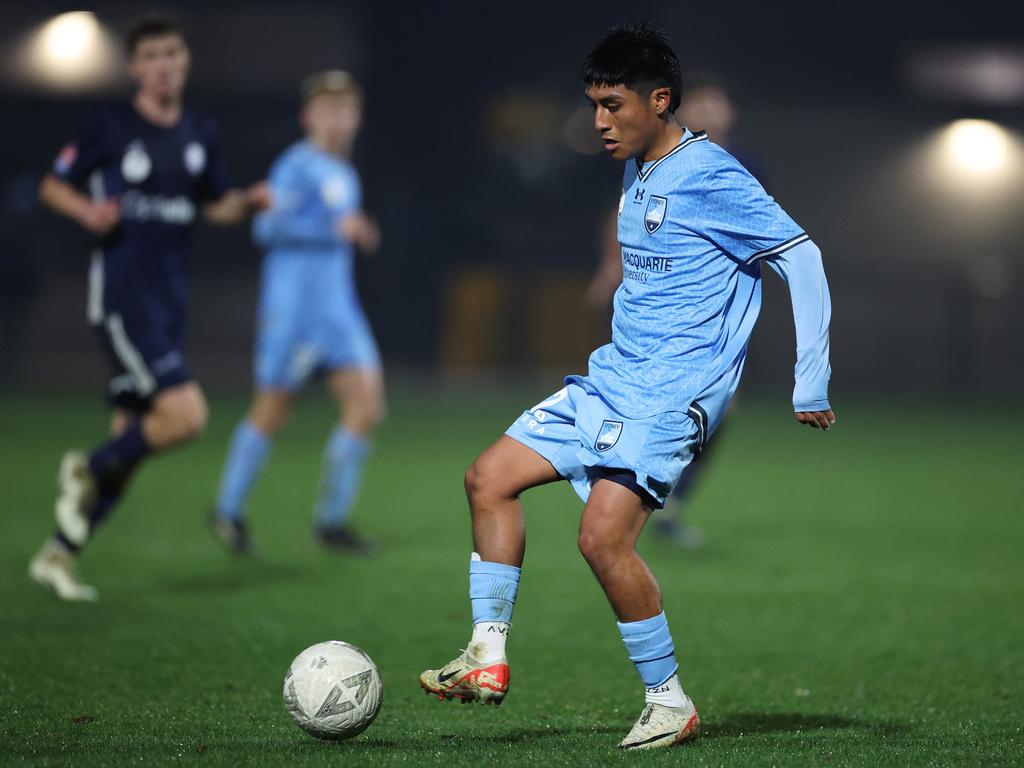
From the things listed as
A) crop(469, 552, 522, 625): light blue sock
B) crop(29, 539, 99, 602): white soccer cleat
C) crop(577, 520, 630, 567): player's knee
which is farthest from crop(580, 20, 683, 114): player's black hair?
crop(29, 539, 99, 602): white soccer cleat

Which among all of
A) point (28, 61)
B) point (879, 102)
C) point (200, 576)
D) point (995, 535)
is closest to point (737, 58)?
point (879, 102)

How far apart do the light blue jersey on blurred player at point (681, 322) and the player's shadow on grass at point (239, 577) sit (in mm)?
2952

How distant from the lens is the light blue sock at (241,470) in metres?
7.58

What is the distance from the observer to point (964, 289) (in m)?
20.7

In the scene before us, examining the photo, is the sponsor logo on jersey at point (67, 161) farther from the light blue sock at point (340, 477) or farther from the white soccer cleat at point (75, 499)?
the light blue sock at point (340, 477)

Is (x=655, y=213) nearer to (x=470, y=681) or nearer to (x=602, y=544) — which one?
(x=602, y=544)

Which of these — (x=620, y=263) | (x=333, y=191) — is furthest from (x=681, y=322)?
(x=333, y=191)

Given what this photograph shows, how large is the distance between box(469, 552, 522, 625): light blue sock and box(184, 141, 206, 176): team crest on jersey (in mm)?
3114

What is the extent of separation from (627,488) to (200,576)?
3505 millimetres

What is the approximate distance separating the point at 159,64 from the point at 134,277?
90 cm

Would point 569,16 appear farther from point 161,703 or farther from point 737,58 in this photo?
point 161,703

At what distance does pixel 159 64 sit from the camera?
6281mm

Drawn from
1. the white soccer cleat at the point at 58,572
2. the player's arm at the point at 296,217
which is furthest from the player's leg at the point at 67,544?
the player's arm at the point at 296,217

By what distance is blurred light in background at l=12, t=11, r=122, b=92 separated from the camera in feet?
60.0
